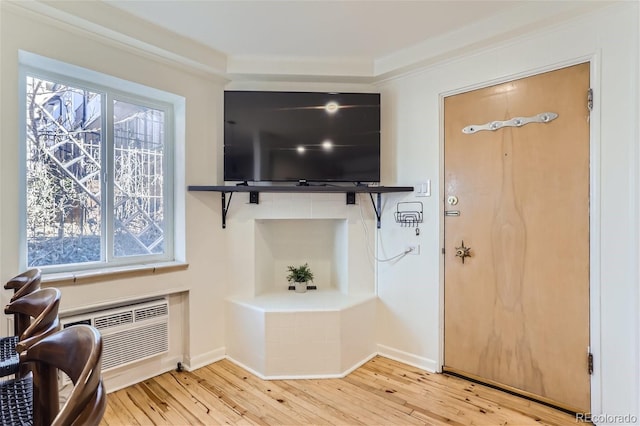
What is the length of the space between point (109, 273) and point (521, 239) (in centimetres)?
275

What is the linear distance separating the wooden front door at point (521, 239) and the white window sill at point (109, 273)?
212 centimetres

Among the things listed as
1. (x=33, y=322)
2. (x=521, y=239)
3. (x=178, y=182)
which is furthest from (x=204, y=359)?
(x=521, y=239)

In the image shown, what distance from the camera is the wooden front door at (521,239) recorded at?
1.96 m

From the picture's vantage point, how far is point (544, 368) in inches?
81.5

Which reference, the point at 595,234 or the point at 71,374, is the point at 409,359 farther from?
the point at 71,374

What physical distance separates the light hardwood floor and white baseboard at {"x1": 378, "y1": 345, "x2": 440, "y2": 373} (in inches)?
2.5

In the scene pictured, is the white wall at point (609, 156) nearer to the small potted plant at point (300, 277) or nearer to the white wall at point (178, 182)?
the small potted plant at point (300, 277)

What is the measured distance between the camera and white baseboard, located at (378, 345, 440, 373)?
2.52 metres

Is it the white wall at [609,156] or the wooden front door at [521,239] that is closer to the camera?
the white wall at [609,156]

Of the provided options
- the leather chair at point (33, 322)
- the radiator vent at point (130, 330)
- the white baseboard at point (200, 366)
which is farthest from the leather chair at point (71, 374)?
the white baseboard at point (200, 366)

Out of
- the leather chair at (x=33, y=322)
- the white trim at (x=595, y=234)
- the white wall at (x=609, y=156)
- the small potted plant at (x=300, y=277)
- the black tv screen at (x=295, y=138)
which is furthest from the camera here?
the small potted plant at (x=300, y=277)

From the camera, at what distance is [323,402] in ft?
6.95

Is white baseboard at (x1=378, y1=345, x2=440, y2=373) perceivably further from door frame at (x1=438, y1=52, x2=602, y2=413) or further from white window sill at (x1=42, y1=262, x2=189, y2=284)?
white window sill at (x1=42, y1=262, x2=189, y2=284)

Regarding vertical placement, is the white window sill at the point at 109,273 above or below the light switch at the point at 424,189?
below
